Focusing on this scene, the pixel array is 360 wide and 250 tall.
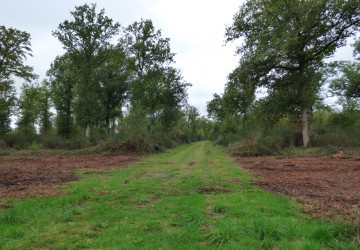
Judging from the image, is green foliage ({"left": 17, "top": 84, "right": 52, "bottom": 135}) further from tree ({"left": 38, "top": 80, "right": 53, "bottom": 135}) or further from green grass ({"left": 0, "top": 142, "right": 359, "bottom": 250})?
green grass ({"left": 0, "top": 142, "right": 359, "bottom": 250})

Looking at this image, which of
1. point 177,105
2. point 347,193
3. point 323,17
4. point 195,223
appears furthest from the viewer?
point 177,105

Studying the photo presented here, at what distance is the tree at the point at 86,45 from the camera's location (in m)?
33.5

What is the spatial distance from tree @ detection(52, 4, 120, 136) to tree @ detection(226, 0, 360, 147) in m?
15.3

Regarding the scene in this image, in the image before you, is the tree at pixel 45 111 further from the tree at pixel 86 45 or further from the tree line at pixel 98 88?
the tree at pixel 86 45

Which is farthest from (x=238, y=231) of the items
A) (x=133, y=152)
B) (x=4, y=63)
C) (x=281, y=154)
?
(x=4, y=63)

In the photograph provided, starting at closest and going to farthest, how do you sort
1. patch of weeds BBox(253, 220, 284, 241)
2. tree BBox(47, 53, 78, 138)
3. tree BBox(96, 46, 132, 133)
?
1. patch of weeds BBox(253, 220, 284, 241)
2. tree BBox(96, 46, 132, 133)
3. tree BBox(47, 53, 78, 138)

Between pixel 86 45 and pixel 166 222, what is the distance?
1265 inches

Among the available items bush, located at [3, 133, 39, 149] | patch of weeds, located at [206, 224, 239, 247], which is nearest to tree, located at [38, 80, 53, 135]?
bush, located at [3, 133, 39, 149]

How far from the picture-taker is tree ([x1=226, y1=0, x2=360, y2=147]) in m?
24.2

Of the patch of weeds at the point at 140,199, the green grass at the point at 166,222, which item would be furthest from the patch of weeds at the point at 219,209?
the patch of weeds at the point at 140,199

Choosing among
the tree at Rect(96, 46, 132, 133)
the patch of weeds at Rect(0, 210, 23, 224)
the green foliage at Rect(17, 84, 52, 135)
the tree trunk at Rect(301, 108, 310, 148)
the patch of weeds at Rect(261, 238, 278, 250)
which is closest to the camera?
the patch of weeds at Rect(261, 238, 278, 250)

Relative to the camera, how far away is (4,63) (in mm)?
34031

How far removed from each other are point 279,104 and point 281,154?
17.5ft

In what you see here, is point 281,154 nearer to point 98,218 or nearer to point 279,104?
point 279,104
